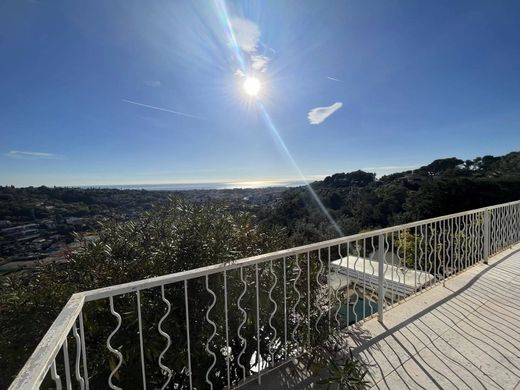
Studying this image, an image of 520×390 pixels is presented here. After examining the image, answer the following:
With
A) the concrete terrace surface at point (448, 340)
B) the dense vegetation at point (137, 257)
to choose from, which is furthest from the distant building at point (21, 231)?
the concrete terrace surface at point (448, 340)

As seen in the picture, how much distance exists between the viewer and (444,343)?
2.36m

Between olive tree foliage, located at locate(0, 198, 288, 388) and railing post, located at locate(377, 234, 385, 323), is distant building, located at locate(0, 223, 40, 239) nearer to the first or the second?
olive tree foliage, located at locate(0, 198, 288, 388)

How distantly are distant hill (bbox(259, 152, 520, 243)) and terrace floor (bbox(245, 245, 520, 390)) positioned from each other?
43.4 ft

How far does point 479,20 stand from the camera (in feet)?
17.6

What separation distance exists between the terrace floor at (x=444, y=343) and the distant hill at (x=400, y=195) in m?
13.2

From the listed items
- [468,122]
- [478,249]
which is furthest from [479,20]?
[468,122]

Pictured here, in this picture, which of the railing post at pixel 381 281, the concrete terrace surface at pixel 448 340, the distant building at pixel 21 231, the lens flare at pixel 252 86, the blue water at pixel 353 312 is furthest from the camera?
the lens flare at pixel 252 86

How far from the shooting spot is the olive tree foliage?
5.08ft

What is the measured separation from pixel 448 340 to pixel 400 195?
23480 mm

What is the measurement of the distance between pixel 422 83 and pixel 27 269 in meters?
8.75

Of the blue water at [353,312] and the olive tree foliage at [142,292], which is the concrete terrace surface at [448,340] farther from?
the olive tree foliage at [142,292]

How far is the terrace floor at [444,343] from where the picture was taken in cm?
195

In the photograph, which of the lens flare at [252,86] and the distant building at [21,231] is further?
the lens flare at [252,86]

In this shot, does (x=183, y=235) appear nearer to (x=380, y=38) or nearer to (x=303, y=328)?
(x=303, y=328)
